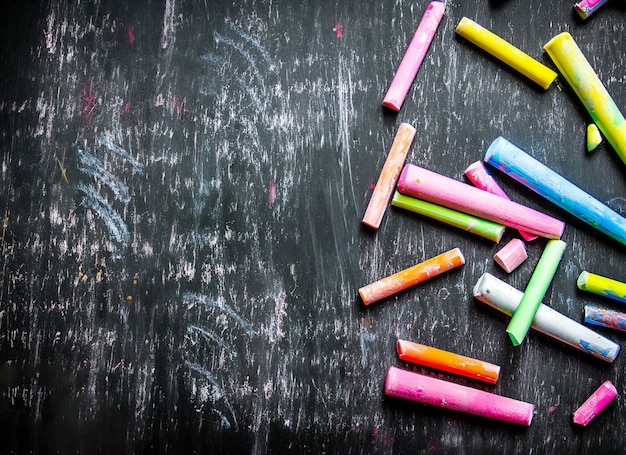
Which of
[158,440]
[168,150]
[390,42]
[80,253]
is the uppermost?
[390,42]

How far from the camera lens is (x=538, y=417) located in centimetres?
99

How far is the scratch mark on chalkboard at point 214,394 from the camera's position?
980 mm

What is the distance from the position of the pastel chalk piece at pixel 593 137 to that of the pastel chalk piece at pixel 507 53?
101 mm

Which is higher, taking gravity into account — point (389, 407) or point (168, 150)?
point (168, 150)

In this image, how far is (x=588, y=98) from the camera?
0.98 metres

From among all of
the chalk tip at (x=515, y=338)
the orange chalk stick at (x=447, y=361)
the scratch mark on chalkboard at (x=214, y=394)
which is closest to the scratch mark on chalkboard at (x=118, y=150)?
the scratch mark on chalkboard at (x=214, y=394)

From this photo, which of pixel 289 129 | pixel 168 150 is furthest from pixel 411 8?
pixel 168 150

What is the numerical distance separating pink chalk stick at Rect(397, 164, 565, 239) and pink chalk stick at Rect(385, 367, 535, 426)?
0.28m

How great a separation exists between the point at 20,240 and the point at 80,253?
0.10m

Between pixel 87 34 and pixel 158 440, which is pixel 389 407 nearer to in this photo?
pixel 158 440

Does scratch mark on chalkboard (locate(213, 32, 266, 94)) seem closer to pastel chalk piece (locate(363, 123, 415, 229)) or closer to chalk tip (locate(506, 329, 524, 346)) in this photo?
pastel chalk piece (locate(363, 123, 415, 229))

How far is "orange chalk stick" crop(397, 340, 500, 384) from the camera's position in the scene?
3.17 feet

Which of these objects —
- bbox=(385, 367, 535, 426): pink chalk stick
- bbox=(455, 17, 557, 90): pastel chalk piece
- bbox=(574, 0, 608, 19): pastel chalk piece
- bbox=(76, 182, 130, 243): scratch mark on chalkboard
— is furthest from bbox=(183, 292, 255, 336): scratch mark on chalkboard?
bbox=(574, 0, 608, 19): pastel chalk piece

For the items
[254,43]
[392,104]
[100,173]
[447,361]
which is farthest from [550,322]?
[100,173]
